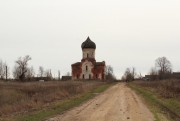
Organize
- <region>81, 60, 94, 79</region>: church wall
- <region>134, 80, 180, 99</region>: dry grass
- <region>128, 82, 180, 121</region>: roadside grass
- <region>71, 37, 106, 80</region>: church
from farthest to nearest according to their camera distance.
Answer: <region>81, 60, 94, 79</region>: church wall
<region>71, 37, 106, 80</region>: church
<region>134, 80, 180, 99</region>: dry grass
<region>128, 82, 180, 121</region>: roadside grass

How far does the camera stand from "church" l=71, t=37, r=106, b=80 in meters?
104

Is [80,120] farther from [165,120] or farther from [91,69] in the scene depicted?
[91,69]

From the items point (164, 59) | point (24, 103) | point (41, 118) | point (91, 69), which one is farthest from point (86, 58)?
point (41, 118)

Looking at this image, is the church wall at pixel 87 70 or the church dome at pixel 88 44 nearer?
the church dome at pixel 88 44

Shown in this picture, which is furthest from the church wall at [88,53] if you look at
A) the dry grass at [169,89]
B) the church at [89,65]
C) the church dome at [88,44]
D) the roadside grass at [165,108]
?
the roadside grass at [165,108]

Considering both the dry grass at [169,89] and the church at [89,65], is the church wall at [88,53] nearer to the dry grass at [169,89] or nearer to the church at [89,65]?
the church at [89,65]

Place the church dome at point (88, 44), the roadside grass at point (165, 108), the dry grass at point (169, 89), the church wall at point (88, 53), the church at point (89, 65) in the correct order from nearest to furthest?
1. the roadside grass at point (165, 108)
2. the dry grass at point (169, 89)
3. the church dome at point (88, 44)
4. the church at point (89, 65)
5. the church wall at point (88, 53)

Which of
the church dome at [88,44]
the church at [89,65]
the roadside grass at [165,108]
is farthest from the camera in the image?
the church at [89,65]

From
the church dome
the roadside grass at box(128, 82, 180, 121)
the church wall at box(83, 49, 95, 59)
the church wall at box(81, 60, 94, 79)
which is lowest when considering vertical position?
the roadside grass at box(128, 82, 180, 121)

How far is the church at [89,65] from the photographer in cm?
10419

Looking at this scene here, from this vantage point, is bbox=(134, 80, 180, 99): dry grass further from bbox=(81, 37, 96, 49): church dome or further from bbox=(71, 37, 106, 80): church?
bbox=(81, 37, 96, 49): church dome

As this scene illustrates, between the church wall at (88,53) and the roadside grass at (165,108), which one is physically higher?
the church wall at (88,53)

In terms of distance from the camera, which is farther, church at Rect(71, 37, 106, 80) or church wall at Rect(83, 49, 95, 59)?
church wall at Rect(83, 49, 95, 59)

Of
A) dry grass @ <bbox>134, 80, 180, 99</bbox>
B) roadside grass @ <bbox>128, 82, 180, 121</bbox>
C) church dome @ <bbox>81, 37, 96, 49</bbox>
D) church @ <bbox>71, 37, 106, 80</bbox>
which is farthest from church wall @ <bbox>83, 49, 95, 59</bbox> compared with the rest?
roadside grass @ <bbox>128, 82, 180, 121</bbox>
